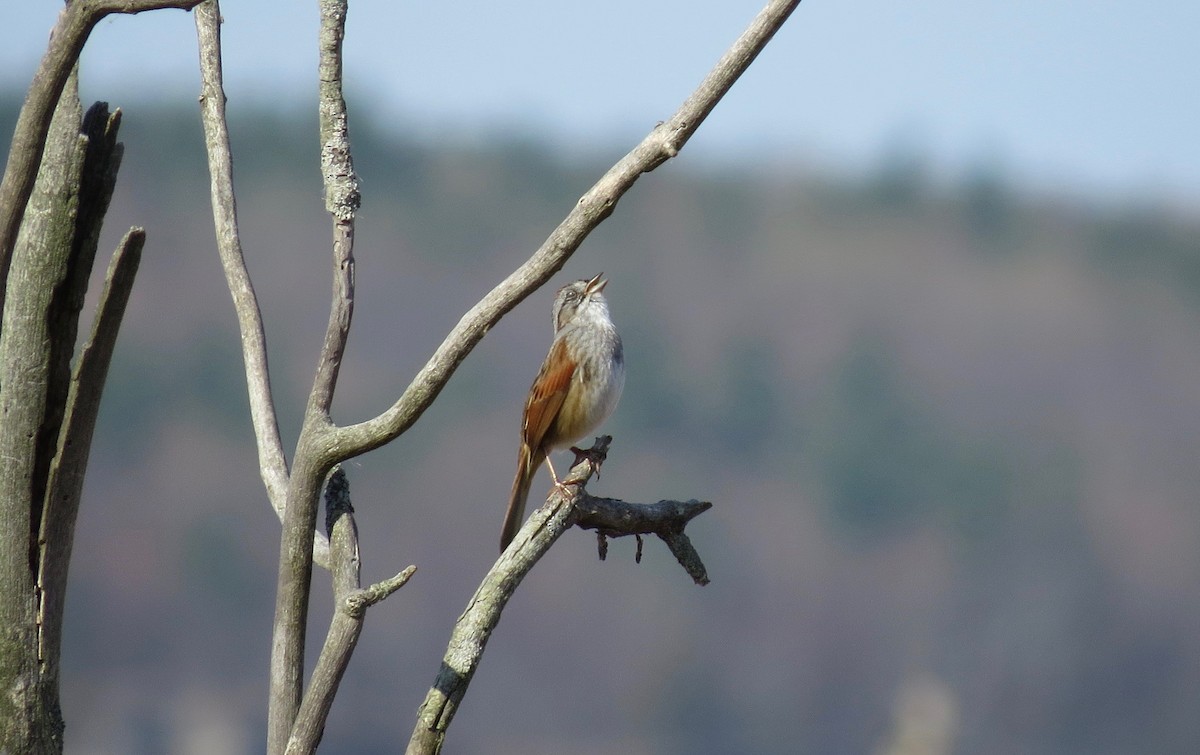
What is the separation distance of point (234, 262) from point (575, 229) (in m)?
1.45

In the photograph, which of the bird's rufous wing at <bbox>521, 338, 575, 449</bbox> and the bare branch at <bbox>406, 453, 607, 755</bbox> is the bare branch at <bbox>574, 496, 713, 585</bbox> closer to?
the bare branch at <bbox>406, 453, 607, 755</bbox>

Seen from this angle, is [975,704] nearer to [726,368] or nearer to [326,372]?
[726,368]

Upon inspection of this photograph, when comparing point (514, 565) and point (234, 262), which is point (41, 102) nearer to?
point (234, 262)

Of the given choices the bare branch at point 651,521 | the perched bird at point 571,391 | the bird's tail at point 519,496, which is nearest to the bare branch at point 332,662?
the bare branch at point 651,521

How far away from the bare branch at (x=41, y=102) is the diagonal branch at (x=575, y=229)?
0.95m

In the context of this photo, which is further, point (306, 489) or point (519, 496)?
point (519, 496)

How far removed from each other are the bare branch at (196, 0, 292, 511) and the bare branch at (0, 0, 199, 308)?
1040 mm

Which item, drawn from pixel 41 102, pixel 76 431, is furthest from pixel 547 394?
pixel 41 102

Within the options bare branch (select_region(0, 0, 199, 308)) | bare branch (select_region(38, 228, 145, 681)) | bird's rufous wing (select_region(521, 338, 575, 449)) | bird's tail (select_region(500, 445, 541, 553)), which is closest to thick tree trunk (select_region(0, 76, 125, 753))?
bare branch (select_region(38, 228, 145, 681))

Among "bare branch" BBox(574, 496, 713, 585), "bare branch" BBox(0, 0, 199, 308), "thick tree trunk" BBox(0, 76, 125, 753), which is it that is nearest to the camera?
"bare branch" BBox(0, 0, 199, 308)

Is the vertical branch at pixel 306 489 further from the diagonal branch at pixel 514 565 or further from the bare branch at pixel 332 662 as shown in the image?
the diagonal branch at pixel 514 565

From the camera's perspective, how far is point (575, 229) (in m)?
3.42

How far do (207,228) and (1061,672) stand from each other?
3142 centimetres

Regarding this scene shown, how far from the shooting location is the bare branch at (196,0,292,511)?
4.23 metres
